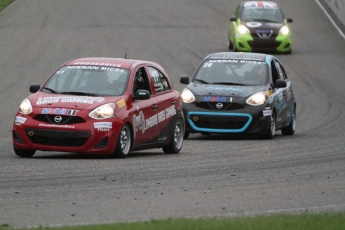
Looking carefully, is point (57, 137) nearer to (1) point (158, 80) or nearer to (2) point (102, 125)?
(2) point (102, 125)

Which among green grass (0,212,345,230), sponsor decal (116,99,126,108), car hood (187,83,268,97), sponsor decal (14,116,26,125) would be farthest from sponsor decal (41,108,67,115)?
green grass (0,212,345,230)

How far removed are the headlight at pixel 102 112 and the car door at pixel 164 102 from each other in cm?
161

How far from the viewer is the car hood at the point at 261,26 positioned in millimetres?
33406

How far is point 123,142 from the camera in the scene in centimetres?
1438

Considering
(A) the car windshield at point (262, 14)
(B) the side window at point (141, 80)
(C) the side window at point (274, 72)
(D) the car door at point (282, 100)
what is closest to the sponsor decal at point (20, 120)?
(B) the side window at point (141, 80)

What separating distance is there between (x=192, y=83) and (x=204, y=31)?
734 inches

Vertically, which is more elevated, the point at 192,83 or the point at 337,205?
the point at 337,205

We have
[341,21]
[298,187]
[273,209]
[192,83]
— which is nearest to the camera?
[273,209]

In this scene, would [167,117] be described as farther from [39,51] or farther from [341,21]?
[341,21]

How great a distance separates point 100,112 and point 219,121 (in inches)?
201

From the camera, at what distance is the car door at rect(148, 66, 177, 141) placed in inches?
620

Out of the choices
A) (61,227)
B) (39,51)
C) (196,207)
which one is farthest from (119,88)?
(39,51)

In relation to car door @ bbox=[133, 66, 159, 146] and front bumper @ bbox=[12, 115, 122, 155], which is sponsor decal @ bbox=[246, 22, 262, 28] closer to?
car door @ bbox=[133, 66, 159, 146]

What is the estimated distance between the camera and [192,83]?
64.8 ft
